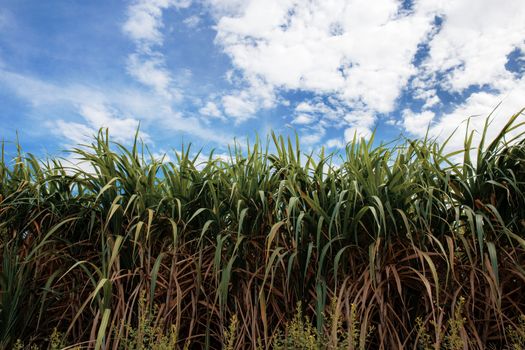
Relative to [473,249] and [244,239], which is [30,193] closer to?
[244,239]

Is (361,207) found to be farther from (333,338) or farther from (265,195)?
(333,338)

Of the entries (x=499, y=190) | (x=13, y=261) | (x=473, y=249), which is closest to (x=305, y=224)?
(x=473, y=249)

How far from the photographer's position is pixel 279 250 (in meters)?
2.18

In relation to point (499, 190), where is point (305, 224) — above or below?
below

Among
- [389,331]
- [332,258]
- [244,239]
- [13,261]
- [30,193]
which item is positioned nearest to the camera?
[389,331]

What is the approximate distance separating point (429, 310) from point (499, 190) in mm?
780

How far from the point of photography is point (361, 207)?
7.47 feet

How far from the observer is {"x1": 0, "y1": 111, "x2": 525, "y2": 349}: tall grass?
214 centimetres

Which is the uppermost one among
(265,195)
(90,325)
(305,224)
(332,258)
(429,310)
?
(265,195)

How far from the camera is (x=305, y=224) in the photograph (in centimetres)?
232

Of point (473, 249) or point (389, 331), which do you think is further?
point (473, 249)

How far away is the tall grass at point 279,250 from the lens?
2.14m

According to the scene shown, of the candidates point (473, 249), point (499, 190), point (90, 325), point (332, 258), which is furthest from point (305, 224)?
point (90, 325)

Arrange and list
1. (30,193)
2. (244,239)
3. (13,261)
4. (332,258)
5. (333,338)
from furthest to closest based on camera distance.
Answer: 1. (30,193)
2. (13,261)
3. (244,239)
4. (332,258)
5. (333,338)
